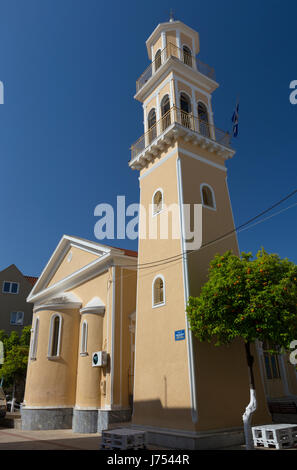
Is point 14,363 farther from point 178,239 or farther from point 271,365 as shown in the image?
point 271,365

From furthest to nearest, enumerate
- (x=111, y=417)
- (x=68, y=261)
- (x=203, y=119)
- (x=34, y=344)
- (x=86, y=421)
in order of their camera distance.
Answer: (x=68, y=261) → (x=34, y=344) → (x=203, y=119) → (x=86, y=421) → (x=111, y=417)

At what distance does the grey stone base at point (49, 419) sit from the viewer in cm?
1795

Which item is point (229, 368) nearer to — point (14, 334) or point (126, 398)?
Result: point (126, 398)

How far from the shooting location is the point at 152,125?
19.1m

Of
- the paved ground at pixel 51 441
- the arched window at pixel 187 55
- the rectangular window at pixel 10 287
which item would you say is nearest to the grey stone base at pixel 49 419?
the paved ground at pixel 51 441

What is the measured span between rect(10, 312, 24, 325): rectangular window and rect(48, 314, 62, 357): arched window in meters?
15.5

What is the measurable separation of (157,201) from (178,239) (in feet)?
10.4

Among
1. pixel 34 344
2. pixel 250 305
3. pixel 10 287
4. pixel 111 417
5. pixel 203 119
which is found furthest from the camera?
pixel 10 287

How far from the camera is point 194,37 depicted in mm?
21031

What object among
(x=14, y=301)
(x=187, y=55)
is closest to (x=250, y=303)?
(x=187, y=55)

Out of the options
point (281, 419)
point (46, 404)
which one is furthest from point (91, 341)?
point (281, 419)
